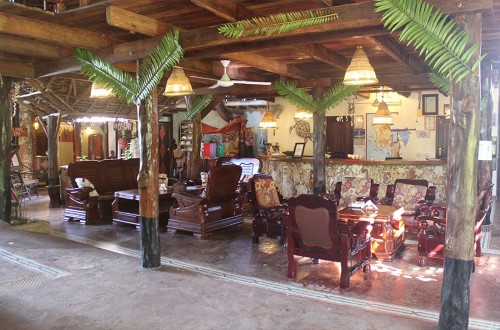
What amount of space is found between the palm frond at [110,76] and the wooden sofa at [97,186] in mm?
3612

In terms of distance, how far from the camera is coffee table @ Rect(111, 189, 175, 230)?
804 cm

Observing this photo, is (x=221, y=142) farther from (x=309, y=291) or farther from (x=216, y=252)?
(x=309, y=291)

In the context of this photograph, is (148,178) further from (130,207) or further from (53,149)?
(53,149)

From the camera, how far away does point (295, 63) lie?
795 cm

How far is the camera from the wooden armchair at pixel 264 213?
667 cm

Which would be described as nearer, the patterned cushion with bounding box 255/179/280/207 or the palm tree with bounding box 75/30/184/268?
the palm tree with bounding box 75/30/184/268

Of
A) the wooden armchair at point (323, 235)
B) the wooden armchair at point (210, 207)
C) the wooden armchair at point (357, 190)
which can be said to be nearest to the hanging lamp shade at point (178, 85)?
the wooden armchair at point (210, 207)

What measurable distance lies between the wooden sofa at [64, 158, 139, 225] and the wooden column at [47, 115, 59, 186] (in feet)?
7.34

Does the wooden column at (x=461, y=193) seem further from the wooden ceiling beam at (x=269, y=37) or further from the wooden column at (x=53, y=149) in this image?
the wooden column at (x=53, y=149)

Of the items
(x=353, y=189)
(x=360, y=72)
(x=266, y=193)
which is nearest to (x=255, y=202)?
(x=266, y=193)

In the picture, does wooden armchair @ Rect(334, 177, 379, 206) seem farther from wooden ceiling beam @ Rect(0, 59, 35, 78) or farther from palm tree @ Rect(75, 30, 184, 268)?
wooden ceiling beam @ Rect(0, 59, 35, 78)

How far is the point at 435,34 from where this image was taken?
11.1ft

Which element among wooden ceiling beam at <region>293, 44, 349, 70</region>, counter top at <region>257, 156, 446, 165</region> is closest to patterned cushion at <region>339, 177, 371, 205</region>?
wooden ceiling beam at <region>293, 44, 349, 70</region>

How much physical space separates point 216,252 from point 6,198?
13.0 feet
